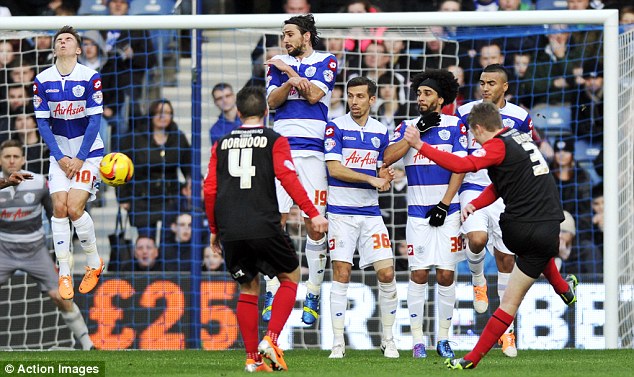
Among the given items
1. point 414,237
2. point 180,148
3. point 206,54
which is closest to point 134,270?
point 180,148

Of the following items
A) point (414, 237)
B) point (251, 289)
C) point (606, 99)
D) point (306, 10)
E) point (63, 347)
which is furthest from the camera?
point (306, 10)

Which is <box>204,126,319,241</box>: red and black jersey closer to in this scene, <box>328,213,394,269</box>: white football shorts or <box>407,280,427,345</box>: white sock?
<box>328,213,394,269</box>: white football shorts

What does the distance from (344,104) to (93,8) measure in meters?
3.78

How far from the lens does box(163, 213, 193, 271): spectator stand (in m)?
13.7

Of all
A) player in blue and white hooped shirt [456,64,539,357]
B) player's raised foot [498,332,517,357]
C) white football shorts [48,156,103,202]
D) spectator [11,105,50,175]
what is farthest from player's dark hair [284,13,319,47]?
spectator [11,105,50,175]

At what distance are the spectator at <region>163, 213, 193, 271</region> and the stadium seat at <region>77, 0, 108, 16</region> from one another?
10.5 feet

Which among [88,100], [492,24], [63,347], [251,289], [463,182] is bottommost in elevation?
[63,347]

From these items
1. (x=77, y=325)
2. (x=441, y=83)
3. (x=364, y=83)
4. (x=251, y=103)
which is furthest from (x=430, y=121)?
(x=77, y=325)

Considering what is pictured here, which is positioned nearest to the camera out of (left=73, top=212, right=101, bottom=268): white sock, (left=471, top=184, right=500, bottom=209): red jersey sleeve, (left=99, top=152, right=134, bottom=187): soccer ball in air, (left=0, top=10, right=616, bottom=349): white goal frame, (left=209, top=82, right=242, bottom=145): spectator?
(left=471, top=184, right=500, bottom=209): red jersey sleeve

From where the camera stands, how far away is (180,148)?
46.3 ft

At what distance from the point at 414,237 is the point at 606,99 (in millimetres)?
2609

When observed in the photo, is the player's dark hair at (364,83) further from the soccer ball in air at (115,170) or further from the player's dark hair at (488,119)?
the soccer ball in air at (115,170)

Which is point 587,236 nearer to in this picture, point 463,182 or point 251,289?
point 463,182

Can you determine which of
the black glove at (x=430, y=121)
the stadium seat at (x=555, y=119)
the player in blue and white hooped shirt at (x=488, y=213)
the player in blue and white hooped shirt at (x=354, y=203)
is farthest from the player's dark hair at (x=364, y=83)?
the stadium seat at (x=555, y=119)
